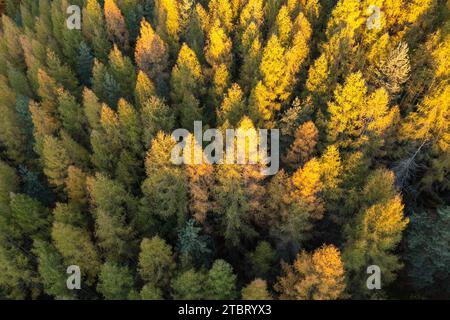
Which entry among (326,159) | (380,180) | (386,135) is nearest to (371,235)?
(380,180)

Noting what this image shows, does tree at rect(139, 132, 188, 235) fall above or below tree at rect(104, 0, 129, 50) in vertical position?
below

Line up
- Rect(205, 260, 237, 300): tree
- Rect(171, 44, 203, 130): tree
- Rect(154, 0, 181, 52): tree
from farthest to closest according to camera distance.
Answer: Rect(154, 0, 181, 52): tree → Rect(171, 44, 203, 130): tree → Rect(205, 260, 237, 300): tree

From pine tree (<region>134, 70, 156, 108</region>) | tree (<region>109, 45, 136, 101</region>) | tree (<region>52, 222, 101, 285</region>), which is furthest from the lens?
tree (<region>109, 45, 136, 101</region>)

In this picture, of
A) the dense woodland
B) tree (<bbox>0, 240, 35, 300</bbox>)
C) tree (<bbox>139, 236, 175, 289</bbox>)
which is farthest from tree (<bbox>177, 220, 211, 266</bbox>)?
tree (<bbox>0, 240, 35, 300</bbox>)

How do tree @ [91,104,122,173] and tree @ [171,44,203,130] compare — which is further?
tree @ [171,44,203,130]

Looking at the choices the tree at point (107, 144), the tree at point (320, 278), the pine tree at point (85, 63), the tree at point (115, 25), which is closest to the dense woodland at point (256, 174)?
the tree at point (320, 278)

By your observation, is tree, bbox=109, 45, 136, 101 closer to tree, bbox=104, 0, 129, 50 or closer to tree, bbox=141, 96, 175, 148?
tree, bbox=104, 0, 129, 50

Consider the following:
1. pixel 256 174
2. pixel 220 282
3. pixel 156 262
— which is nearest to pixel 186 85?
pixel 256 174

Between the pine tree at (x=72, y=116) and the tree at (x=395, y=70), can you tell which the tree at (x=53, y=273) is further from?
the tree at (x=395, y=70)
